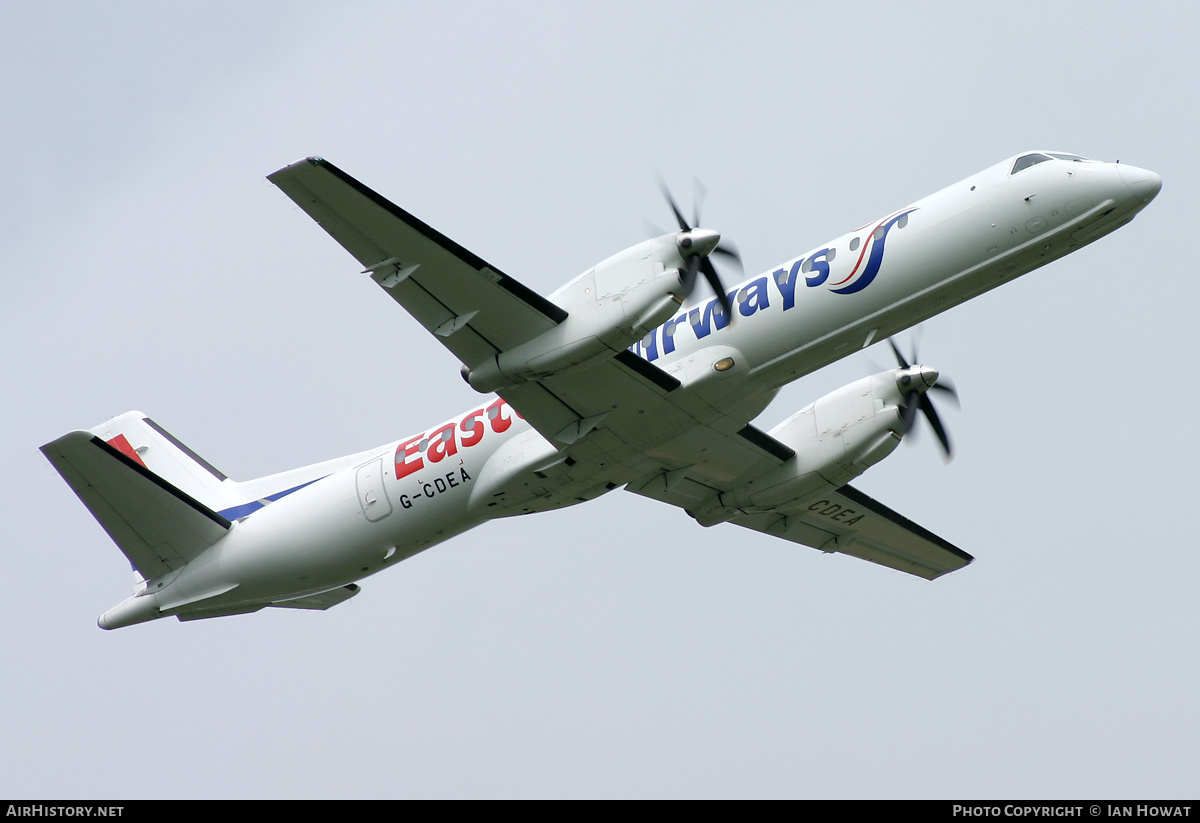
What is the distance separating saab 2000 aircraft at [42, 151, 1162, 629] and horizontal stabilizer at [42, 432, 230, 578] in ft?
0.13

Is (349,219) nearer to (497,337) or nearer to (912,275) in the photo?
(497,337)

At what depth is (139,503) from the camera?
23812 mm

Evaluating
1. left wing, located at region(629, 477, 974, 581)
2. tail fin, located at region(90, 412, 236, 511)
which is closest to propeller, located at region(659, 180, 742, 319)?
left wing, located at region(629, 477, 974, 581)

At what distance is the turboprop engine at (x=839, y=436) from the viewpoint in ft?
78.1

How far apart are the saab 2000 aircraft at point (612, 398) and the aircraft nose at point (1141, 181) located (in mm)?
35

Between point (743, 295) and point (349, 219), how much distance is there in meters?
6.67

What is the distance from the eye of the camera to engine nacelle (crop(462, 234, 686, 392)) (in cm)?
1945

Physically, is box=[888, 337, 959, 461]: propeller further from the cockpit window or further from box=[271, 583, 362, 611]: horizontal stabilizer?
box=[271, 583, 362, 611]: horizontal stabilizer

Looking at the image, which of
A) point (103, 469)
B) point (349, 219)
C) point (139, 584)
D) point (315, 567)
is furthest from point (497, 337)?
point (139, 584)

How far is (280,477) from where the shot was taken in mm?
25828

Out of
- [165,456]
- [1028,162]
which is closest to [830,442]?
[1028,162]

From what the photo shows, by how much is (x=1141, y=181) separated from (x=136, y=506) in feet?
60.2

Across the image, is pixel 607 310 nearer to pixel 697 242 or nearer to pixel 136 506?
pixel 697 242
